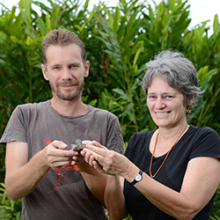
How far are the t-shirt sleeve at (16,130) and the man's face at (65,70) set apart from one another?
0.92 ft

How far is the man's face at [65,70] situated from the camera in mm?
2061

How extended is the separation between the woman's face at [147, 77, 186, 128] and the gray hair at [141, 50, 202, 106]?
0.03 meters

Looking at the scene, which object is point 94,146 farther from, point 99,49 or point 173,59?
point 99,49

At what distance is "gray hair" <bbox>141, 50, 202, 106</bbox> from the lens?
1945 mm

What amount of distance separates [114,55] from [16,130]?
7.07 ft

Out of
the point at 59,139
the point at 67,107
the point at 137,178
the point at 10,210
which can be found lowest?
the point at 10,210

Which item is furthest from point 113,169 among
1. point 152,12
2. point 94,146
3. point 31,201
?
point 152,12

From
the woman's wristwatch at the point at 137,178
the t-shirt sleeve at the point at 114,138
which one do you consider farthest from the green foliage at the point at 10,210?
the woman's wristwatch at the point at 137,178

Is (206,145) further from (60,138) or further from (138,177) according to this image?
(60,138)

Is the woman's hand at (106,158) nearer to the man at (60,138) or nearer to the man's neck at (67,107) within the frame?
the man at (60,138)

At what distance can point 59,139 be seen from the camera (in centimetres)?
206

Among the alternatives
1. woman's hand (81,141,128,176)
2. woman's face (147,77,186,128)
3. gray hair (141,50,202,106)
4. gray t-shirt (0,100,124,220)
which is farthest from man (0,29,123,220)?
gray hair (141,50,202,106)

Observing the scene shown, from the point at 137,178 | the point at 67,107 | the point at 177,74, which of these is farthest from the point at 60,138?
the point at 177,74

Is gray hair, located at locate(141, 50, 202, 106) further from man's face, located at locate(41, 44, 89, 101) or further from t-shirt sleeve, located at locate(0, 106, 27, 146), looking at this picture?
t-shirt sleeve, located at locate(0, 106, 27, 146)
